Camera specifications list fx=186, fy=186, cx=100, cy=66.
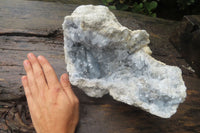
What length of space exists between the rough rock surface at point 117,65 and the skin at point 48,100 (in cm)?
21

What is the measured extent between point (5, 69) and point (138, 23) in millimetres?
1621

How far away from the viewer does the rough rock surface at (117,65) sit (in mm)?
1264

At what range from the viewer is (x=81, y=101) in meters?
1.73

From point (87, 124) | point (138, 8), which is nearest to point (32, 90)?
point (87, 124)

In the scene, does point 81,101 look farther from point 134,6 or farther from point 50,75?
point 134,6

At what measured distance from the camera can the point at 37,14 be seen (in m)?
2.29

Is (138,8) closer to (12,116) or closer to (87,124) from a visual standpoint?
(87,124)

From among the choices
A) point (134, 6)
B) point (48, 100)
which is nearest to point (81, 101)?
point (48, 100)

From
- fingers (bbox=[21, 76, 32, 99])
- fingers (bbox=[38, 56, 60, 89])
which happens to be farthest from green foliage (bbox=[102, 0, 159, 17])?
fingers (bbox=[21, 76, 32, 99])

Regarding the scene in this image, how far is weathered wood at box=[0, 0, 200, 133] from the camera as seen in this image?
1.67 metres

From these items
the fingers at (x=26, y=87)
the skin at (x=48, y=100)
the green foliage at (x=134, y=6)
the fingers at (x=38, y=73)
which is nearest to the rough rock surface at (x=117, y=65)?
the skin at (x=48, y=100)

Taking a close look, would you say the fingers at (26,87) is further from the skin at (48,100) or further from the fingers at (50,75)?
the fingers at (50,75)

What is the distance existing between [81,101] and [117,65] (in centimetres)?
52

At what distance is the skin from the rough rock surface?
210mm
